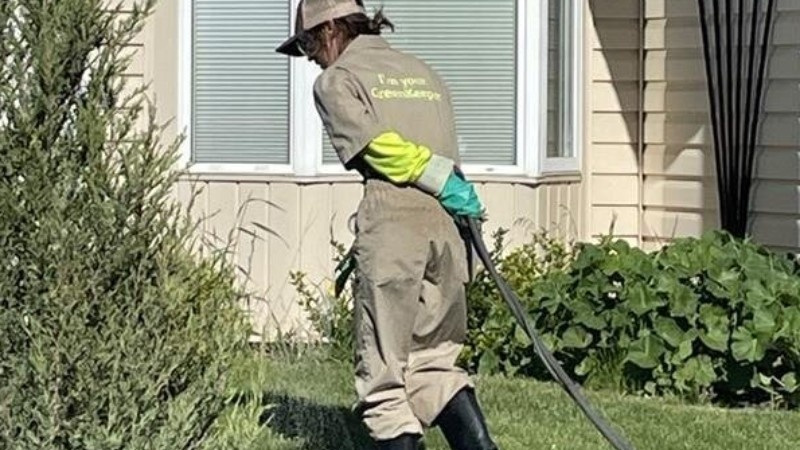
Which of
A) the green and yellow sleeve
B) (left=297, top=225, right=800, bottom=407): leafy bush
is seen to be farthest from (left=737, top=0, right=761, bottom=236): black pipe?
the green and yellow sleeve

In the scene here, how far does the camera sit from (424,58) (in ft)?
32.2

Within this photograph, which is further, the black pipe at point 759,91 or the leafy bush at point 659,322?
the black pipe at point 759,91

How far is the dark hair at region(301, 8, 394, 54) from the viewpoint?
583 cm

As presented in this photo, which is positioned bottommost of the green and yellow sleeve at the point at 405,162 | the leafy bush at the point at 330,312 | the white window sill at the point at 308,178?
the leafy bush at the point at 330,312

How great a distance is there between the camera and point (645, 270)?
8.38 metres

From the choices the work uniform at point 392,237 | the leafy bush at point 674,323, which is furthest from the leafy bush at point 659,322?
the work uniform at point 392,237

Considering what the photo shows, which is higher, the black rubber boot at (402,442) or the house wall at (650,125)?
the house wall at (650,125)

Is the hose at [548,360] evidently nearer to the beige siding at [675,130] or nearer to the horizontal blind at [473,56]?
the horizontal blind at [473,56]

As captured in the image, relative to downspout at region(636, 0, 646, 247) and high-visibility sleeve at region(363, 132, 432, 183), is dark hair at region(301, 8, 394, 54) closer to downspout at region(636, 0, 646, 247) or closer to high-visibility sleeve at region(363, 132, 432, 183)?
high-visibility sleeve at region(363, 132, 432, 183)

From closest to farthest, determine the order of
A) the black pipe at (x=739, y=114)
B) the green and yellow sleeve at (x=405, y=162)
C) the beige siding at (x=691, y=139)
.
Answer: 1. the green and yellow sleeve at (x=405, y=162)
2. the beige siding at (x=691, y=139)
3. the black pipe at (x=739, y=114)

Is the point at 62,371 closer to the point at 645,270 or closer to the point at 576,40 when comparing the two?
the point at 645,270

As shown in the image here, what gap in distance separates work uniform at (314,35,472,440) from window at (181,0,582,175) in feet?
13.0

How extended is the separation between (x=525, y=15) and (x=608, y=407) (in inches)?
119

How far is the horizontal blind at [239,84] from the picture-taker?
9.78m
